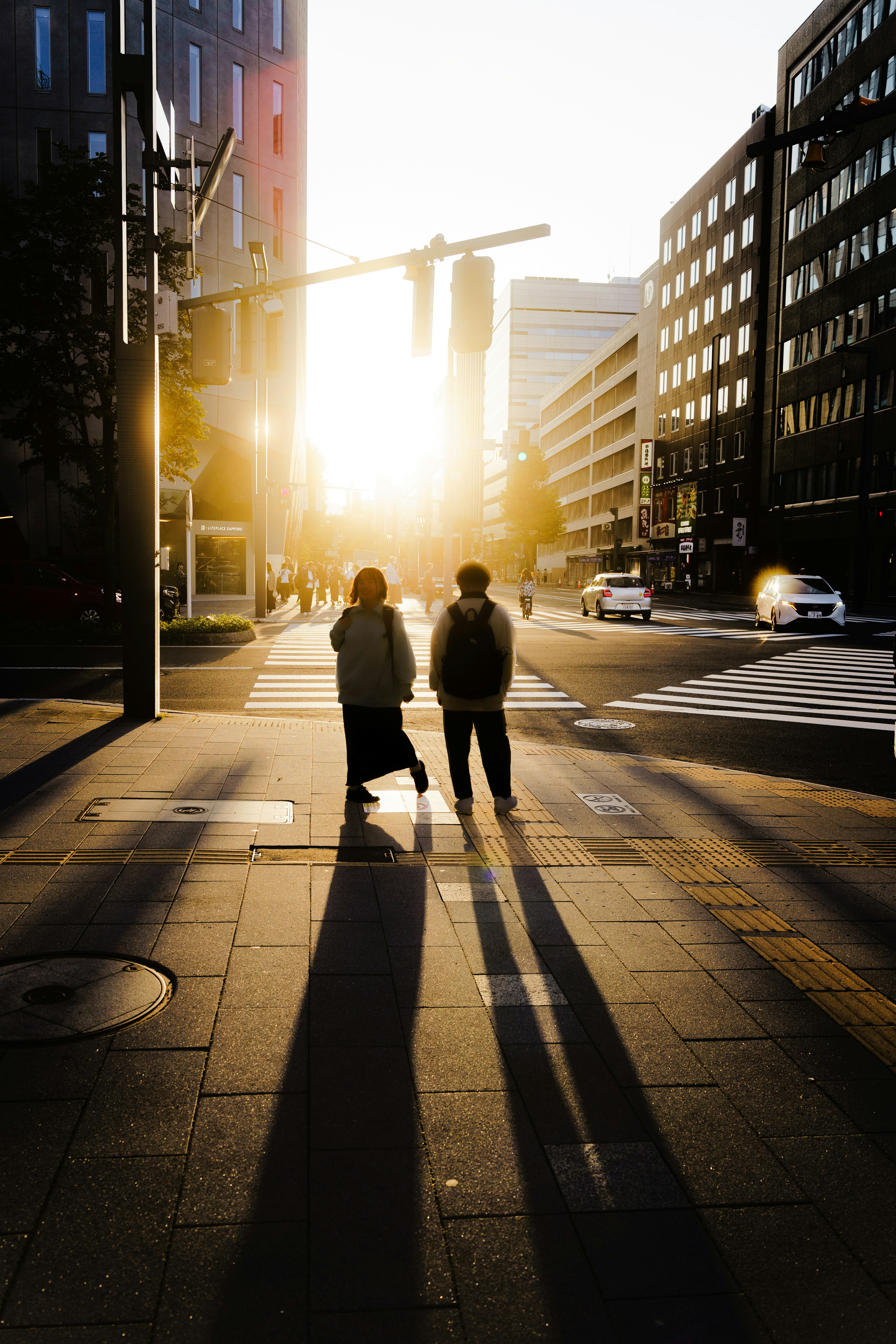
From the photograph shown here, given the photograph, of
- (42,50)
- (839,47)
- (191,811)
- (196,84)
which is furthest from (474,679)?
(839,47)

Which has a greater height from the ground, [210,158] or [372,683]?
[210,158]

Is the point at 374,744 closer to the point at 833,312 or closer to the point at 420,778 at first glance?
the point at 420,778

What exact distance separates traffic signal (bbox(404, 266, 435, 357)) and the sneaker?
230 inches

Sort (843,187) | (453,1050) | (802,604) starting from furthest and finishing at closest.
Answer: (843,187) → (802,604) → (453,1050)

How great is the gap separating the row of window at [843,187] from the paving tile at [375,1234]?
48.3 meters

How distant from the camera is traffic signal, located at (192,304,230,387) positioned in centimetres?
1111

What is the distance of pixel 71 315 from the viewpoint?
2355 cm

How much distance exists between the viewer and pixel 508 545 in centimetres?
10181

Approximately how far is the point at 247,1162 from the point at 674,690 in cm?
1389

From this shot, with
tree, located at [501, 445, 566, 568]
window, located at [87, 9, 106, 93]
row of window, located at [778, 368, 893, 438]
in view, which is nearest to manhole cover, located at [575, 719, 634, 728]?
row of window, located at [778, 368, 893, 438]

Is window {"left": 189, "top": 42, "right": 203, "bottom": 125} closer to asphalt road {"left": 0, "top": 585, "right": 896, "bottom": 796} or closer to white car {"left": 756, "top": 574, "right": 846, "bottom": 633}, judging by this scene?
asphalt road {"left": 0, "top": 585, "right": 896, "bottom": 796}

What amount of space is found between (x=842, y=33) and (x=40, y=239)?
134 ft

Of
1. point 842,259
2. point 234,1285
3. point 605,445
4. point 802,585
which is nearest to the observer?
point 234,1285

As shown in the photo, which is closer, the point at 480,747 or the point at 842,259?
the point at 480,747
